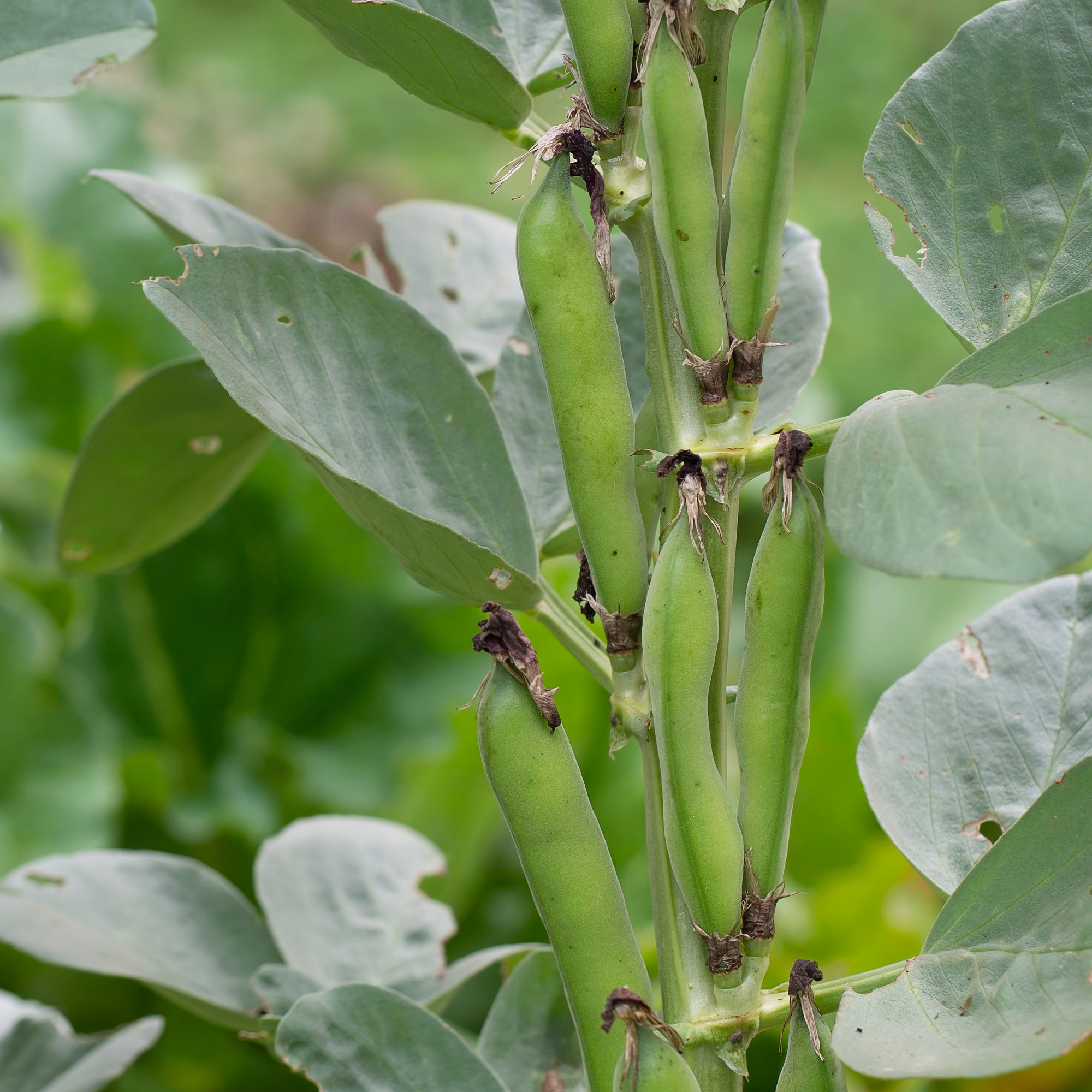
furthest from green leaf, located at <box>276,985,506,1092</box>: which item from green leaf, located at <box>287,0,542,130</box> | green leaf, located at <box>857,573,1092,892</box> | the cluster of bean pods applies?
green leaf, located at <box>287,0,542,130</box>

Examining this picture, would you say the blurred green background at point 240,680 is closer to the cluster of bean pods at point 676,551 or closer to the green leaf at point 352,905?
the green leaf at point 352,905

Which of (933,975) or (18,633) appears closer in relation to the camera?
(933,975)

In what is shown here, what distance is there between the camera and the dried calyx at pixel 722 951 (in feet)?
1.00

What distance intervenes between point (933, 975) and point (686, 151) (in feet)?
0.65

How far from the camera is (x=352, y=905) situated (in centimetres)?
48

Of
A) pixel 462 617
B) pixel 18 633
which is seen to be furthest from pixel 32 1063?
pixel 462 617

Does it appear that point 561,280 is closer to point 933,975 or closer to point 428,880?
point 933,975

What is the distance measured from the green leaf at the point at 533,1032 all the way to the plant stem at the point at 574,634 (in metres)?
0.12

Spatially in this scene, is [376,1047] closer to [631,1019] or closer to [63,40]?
[631,1019]

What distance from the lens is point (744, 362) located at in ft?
1.00

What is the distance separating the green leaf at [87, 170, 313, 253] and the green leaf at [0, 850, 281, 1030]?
0.76 feet

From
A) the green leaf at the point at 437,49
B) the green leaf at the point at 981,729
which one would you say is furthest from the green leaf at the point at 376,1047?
the green leaf at the point at 437,49

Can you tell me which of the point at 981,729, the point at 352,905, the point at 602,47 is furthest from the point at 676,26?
the point at 352,905

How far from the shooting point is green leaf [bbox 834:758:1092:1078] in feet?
0.82
